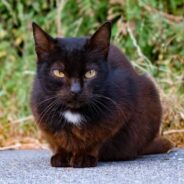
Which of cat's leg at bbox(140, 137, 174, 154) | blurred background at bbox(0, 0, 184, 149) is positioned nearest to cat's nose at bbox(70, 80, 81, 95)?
cat's leg at bbox(140, 137, 174, 154)

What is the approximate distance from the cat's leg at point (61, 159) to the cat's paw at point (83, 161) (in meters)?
0.06

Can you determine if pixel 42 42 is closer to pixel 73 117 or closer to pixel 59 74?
pixel 59 74

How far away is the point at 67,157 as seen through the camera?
157 inches

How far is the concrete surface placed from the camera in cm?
347

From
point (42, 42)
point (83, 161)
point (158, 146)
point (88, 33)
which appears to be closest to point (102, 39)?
point (42, 42)

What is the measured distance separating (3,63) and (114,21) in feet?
3.95

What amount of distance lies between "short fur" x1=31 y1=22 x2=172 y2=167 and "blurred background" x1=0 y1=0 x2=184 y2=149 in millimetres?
1418

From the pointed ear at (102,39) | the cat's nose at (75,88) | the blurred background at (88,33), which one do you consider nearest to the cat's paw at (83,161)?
the cat's nose at (75,88)

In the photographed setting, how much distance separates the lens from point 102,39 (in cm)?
390

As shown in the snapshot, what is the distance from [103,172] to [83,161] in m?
0.23

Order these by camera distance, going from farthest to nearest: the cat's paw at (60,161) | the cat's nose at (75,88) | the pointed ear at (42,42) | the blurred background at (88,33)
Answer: the blurred background at (88,33)
the cat's paw at (60,161)
the pointed ear at (42,42)
the cat's nose at (75,88)

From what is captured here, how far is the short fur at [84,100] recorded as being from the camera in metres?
3.77

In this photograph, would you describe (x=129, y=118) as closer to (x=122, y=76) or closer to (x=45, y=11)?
(x=122, y=76)

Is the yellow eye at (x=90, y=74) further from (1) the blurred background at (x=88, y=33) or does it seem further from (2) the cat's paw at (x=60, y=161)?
(1) the blurred background at (x=88, y=33)
